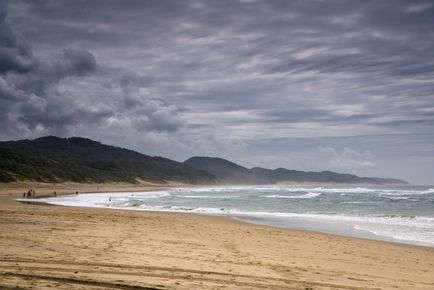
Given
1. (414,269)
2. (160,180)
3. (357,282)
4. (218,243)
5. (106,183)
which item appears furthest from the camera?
(160,180)

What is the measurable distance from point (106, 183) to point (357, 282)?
132m

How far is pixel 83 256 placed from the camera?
1092 cm

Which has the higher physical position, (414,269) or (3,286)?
(3,286)

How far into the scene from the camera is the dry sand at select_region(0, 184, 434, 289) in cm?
858

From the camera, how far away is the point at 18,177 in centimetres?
9331

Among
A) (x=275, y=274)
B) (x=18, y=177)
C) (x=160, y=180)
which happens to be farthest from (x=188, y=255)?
(x=160, y=180)

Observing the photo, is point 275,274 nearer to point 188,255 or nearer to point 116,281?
point 188,255

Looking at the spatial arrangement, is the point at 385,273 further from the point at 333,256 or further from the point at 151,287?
the point at 151,287

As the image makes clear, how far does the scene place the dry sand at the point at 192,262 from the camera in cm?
858

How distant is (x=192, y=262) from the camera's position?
444 inches

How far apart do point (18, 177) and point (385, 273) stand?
95.2m

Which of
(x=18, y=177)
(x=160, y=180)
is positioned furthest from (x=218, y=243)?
(x=160, y=180)

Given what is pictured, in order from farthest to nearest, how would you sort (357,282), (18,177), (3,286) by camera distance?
1. (18,177)
2. (357,282)
3. (3,286)

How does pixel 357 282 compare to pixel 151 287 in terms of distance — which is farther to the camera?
pixel 357 282
